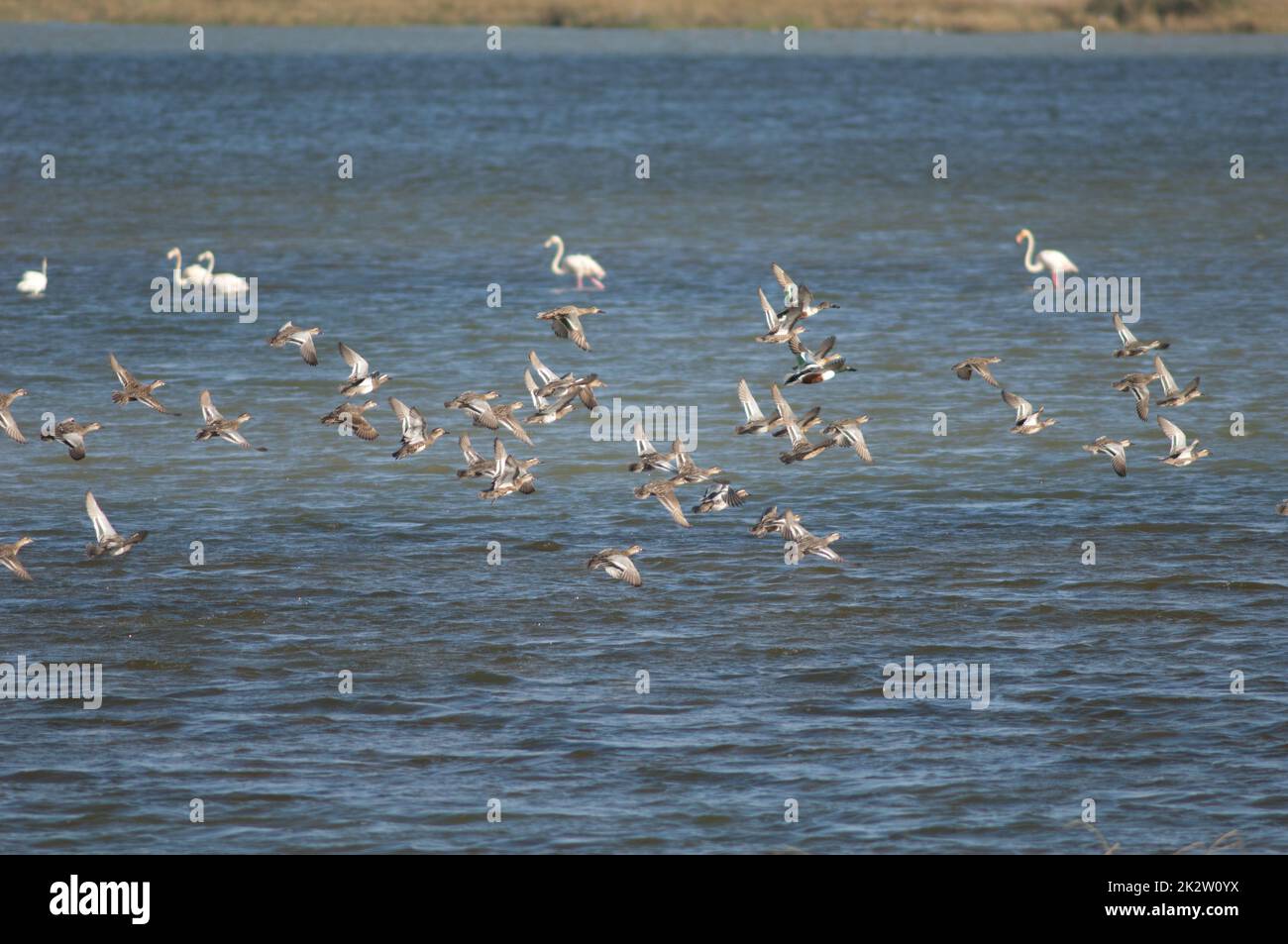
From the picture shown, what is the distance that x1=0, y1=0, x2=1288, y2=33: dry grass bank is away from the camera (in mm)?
118625

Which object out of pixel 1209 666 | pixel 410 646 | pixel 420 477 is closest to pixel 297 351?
pixel 420 477

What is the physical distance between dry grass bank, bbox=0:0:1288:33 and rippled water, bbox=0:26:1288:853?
65720 millimetres

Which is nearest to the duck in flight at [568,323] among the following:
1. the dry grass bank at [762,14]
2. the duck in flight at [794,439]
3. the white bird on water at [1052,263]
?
the duck in flight at [794,439]

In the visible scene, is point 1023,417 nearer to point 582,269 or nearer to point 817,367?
point 817,367

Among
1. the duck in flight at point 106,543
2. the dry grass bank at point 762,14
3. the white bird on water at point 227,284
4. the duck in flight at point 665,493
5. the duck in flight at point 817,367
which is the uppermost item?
the dry grass bank at point 762,14

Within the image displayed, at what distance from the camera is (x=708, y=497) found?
70.9ft

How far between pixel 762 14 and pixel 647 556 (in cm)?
10914

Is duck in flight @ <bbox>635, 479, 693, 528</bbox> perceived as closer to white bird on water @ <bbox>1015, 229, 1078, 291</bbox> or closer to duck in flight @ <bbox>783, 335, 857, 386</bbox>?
duck in flight @ <bbox>783, 335, 857, 386</bbox>

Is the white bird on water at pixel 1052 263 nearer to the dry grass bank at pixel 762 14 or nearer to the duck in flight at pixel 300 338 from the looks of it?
the duck in flight at pixel 300 338

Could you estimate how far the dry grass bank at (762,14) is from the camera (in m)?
119

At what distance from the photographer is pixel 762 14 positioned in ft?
417

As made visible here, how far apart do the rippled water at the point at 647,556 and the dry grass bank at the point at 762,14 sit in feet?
216

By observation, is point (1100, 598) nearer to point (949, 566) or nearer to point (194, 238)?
point (949, 566)

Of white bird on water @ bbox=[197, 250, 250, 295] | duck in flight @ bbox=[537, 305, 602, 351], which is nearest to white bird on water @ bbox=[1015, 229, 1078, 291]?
white bird on water @ bbox=[197, 250, 250, 295]
